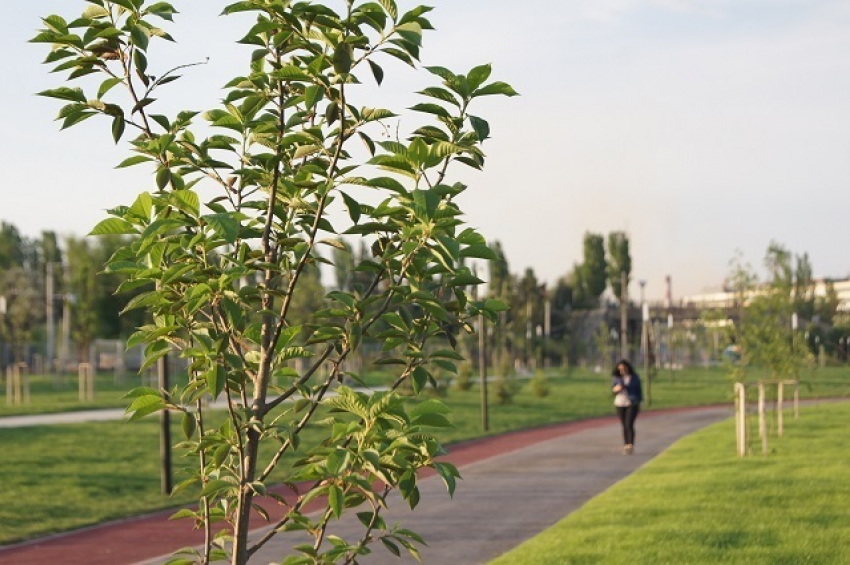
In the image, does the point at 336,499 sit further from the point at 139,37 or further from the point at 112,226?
the point at 139,37

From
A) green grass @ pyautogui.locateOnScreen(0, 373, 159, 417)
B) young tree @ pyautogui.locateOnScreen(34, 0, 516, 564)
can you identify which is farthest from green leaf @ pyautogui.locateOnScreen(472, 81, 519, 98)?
green grass @ pyautogui.locateOnScreen(0, 373, 159, 417)

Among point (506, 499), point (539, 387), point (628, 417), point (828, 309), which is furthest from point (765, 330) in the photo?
point (828, 309)

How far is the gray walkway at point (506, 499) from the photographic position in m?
12.0

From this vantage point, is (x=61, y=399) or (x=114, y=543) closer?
(x=114, y=543)

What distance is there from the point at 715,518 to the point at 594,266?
3541 inches

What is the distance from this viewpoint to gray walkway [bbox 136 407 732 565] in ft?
39.4

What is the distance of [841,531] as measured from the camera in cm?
1128

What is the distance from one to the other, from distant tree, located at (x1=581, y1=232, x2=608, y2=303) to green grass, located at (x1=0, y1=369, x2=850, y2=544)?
198 feet

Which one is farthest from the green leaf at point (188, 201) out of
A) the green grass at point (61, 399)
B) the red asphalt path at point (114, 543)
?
the green grass at point (61, 399)

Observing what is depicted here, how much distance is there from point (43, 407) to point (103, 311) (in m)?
30.8

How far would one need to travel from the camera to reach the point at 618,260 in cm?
10100

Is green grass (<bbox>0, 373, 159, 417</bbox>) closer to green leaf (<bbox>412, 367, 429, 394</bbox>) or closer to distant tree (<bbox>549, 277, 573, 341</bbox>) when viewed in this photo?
green leaf (<bbox>412, 367, 429, 394</bbox>)

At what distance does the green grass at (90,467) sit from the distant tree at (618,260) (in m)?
60.1

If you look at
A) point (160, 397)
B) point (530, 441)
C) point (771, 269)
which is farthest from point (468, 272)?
point (771, 269)
